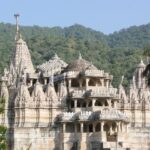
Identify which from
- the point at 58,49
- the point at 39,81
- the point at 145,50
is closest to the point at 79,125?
the point at 39,81

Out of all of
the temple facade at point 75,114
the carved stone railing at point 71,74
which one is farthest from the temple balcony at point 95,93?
the carved stone railing at point 71,74

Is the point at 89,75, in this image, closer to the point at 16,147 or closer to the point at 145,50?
the point at 16,147

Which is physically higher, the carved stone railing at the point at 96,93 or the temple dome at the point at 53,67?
the temple dome at the point at 53,67

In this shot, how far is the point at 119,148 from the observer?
66.5 m

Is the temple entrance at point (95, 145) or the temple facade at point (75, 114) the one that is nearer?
the temple entrance at point (95, 145)

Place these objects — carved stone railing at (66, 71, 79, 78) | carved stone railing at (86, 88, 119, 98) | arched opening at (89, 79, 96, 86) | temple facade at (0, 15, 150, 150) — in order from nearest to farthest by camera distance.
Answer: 1. temple facade at (0, 15, 150, 150)
2. carved stone railing at (86, 88, 119, 98)
3. carved stone railing at (66, 71, 79, 78)
4. arched opening at (89, 79, 96, 86)

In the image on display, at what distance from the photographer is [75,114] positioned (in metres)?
69.6

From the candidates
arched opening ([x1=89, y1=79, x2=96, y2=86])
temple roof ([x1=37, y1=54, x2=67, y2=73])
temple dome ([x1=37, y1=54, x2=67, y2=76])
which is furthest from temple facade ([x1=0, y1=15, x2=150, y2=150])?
temple roof ([x1=37, y1=54, x2=67, y2=73])

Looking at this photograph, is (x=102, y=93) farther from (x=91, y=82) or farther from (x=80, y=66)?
(x=80, y=66)

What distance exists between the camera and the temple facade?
68312 millimetres

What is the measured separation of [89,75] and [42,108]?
5.23 metres

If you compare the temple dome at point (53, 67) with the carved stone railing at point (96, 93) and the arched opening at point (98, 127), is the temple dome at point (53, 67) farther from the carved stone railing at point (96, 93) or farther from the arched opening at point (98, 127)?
the arched opening at point (98, 127)

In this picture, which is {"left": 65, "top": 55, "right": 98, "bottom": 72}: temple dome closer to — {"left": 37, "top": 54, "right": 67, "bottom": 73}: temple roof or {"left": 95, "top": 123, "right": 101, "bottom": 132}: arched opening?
{"left": 37, "top": 54, "right": 67, "bottom": 73}: temple roof

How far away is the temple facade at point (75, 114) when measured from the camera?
68312 mm
